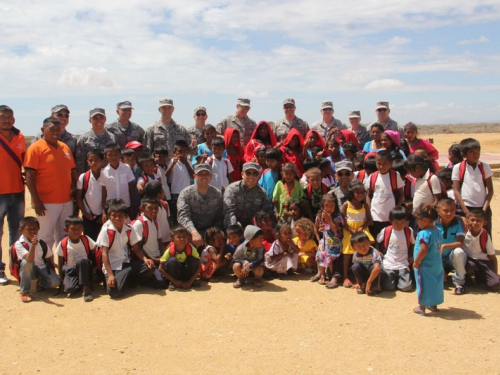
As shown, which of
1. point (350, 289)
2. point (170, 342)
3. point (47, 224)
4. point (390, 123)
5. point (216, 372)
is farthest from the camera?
point (390, 123)

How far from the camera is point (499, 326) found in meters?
4.92

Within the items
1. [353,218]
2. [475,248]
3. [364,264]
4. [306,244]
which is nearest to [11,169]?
[306,244]

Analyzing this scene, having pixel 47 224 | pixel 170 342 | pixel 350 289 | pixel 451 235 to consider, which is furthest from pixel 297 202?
pixel 47 224

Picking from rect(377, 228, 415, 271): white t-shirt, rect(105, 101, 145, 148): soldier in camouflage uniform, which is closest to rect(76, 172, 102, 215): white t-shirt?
rect(105, 101, 145, 148): soldier in camouflage uniform

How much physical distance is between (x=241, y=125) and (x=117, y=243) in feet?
12.7

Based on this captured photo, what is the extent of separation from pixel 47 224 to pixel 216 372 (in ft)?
12.1

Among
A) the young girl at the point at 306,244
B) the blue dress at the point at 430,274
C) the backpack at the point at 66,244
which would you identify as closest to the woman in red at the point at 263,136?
the young girl at the point at 306,244

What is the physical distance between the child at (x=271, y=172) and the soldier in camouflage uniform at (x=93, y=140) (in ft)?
8.20

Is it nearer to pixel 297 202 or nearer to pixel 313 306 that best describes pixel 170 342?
pixel 313 306

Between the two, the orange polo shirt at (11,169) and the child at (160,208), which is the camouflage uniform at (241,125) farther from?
the orange polo shirt at (11,169)

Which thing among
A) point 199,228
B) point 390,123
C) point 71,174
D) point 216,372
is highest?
point 390,123

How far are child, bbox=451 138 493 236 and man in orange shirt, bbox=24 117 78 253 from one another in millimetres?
5378

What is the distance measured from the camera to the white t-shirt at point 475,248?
238 inches

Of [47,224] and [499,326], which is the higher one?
[47,224]
